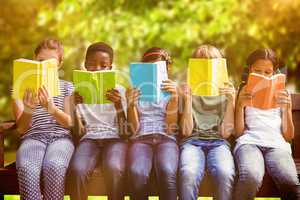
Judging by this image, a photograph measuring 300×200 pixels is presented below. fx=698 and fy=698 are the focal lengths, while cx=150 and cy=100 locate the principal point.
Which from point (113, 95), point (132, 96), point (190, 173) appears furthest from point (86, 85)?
point (190, 173)

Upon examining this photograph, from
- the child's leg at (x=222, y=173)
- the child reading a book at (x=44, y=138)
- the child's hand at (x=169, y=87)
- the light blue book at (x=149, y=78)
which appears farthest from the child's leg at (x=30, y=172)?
the child's leg at (x=222, y=173)

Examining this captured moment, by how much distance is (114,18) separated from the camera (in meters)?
7.30

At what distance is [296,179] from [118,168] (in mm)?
1002

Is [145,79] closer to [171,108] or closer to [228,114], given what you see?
[171,108]

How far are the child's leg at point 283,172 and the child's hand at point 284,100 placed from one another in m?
0.28

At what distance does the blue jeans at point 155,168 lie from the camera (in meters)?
3.91

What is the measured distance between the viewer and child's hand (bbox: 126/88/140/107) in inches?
165

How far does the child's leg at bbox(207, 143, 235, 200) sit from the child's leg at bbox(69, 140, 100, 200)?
679mm

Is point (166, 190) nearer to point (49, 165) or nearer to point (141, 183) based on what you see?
→ point (141, 183)

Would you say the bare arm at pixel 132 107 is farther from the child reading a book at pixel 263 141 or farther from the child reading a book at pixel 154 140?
the child reading a book at pixel 263 141

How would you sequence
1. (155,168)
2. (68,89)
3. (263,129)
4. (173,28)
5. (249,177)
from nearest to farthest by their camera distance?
(249,177) < (155,168) < (263,129) < (68,89) < (173,28)

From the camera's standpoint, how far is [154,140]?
4.20m

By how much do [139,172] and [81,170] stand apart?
1.09ft

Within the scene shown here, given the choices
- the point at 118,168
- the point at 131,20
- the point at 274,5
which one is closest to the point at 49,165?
the point at 118,168
